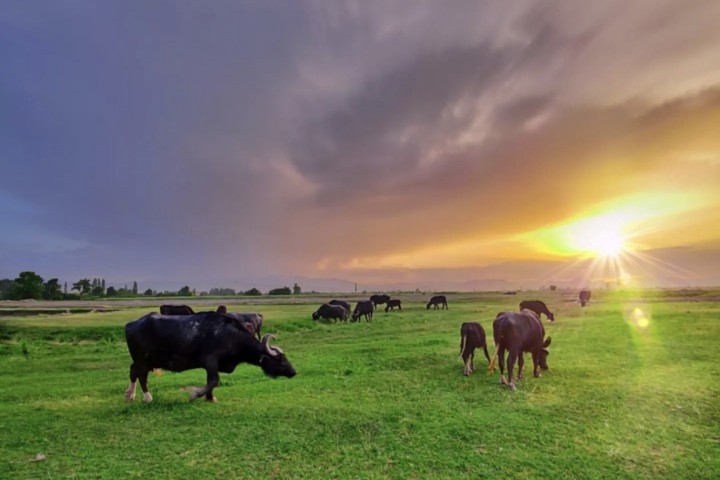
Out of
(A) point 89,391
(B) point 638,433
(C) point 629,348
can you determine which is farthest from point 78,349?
(C) point 629,348

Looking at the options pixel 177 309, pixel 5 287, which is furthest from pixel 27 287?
pixel 177 309

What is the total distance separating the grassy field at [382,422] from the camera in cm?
672

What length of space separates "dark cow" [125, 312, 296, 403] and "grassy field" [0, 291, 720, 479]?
755mm

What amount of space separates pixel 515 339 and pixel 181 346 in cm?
984

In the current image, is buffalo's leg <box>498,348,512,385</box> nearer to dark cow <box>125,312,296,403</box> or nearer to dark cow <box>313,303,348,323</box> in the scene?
dark cow <box>125,312,296,403</box>

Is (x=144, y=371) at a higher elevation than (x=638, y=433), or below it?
higher

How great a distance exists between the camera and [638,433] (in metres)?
8.12

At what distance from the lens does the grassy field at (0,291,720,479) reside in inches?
265

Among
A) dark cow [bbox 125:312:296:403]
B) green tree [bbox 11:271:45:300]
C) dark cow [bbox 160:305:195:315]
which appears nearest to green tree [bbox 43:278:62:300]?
green tree [bbox 11:271:45:300]

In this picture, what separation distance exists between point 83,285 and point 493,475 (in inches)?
4015

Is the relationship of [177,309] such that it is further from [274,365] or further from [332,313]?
[274,365]

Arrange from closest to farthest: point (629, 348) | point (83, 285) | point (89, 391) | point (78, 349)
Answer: point (89, 391) < point (629, 348) < point (78, 349) < point (83, 285)

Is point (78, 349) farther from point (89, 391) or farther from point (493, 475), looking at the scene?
point (493, 475)

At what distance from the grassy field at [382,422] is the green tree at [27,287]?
244 ft
